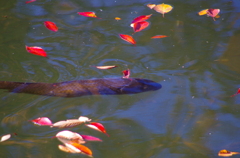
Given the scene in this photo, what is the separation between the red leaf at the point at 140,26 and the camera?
4145 mm

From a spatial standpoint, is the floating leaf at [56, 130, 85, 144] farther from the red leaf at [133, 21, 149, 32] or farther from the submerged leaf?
the submerged leaf

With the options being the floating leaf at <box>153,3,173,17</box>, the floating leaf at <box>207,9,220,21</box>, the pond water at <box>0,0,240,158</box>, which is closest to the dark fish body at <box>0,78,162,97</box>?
the pond water at <box>0,0,240,158</box>

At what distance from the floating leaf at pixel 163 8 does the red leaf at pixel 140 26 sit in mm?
392

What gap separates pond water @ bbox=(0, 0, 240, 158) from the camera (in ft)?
8.42

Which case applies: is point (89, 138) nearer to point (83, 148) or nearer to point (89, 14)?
point (83, 148)

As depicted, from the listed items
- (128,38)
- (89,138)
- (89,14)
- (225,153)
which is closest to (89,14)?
(89,14)

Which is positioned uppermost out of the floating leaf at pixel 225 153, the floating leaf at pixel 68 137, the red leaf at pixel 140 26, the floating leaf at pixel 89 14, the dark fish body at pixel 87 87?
the floating leaf at pixel 89 14

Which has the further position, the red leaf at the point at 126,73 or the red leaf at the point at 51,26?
the red leaf at the point at 51,26

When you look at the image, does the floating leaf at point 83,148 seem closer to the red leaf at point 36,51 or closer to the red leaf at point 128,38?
the red leaf at point 36,51

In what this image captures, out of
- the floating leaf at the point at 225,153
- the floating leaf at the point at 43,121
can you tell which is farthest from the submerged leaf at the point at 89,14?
the floating leaf at the point at 225,153

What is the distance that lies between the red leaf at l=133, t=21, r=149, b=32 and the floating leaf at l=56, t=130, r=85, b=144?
2063 mm

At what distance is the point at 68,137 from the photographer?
2.54m

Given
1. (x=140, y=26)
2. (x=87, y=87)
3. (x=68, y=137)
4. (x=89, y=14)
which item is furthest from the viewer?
(x=89, y=14)

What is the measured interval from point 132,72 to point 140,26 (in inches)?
41.5
